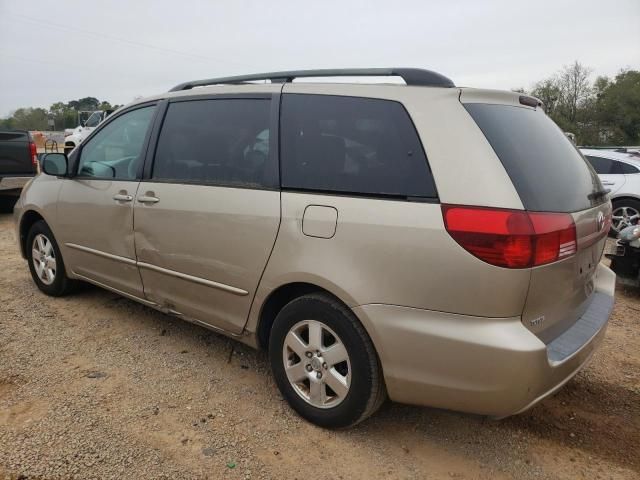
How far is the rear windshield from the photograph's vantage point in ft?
6.84

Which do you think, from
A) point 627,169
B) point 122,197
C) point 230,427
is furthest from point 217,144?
point 627,169

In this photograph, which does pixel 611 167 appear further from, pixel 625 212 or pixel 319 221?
pixel 319 221

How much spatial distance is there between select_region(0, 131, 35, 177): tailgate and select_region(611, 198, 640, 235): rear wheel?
9.89 meters

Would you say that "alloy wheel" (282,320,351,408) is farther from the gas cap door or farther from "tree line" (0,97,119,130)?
"tree line" (0,97,119,130)

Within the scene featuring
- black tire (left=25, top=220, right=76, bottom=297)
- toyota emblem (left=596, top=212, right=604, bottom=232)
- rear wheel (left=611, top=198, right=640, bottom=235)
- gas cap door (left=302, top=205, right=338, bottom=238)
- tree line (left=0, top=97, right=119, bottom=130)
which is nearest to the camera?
gas cap door (left=302, top=205, right=338, bottom=238)

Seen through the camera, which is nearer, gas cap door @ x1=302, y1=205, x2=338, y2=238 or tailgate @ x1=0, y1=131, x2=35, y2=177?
gas cap door @ x1=302, y1=205, x2=338, y2=238

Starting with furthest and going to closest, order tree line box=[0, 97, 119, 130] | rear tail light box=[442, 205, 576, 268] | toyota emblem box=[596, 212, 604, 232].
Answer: tree line box=[0, 97, 119, 130], toyota emblem box=[596, 212, 604, 232], rear tail light box=[442, 205, 576, 268]

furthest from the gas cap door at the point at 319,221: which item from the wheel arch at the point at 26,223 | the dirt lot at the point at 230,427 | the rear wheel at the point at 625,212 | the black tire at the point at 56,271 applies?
the rear wheel at the point at 625,212

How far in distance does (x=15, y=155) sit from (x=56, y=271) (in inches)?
208

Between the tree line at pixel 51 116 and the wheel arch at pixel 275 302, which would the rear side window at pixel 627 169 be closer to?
the wheel arch at pixel 275 302

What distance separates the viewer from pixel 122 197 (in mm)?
3400

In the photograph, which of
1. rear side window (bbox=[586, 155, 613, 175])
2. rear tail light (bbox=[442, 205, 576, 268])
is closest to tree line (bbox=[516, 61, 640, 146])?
rear side window (bbox=[586, 155, 613, 175])

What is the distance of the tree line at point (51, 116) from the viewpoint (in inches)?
2283

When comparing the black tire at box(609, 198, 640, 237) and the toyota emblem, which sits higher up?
the toyota emblem
